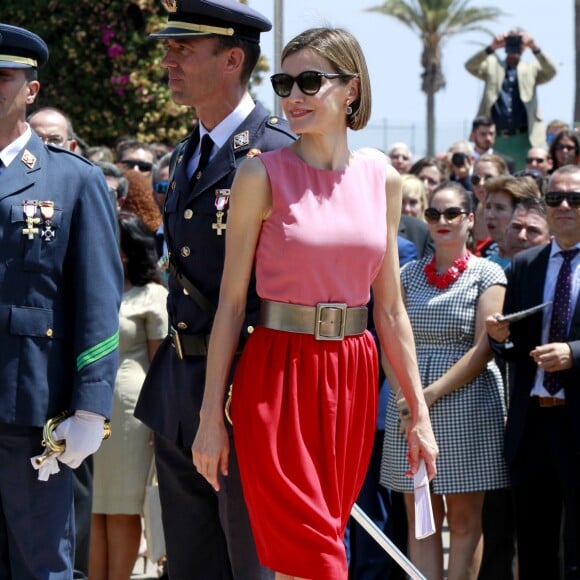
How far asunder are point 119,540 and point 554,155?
15.7 ft

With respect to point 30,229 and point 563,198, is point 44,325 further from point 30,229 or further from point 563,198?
point 563,198

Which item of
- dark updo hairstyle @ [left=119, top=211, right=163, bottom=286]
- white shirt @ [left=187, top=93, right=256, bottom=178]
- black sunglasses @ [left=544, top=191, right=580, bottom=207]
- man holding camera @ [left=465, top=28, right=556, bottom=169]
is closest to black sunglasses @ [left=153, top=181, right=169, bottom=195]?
dark updo hairstyle @ [left=119, top=211, right=163, bottom=286]

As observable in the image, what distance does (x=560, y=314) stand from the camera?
6262 millimetres

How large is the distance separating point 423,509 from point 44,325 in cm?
132

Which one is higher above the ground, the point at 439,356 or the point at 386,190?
the point at 386,190

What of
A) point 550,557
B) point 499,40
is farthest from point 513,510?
point 499,40

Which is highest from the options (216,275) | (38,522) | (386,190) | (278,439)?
(386,190)

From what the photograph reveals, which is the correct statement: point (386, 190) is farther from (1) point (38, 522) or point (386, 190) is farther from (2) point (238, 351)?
(1) point (38, 522)

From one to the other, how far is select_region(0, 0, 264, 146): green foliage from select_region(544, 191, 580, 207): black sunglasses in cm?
734

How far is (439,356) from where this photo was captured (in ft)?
21.8

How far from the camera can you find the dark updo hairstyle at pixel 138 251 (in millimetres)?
6715

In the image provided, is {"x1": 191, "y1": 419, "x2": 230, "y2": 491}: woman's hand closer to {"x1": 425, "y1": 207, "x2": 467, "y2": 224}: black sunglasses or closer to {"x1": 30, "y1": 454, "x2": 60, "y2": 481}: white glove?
{"x1": 30, "y1": 454, "x2": 60, "y2": 481}: white glove

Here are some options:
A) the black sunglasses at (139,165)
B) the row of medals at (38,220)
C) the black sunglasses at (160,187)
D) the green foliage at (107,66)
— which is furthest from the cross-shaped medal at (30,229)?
the green foliage at (107,66)

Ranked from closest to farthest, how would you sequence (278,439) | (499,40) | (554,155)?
1. (278,439)
2. (554,155)
3. (499,40)
